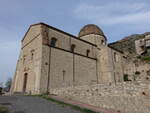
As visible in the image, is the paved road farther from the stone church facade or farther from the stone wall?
the stone church facade

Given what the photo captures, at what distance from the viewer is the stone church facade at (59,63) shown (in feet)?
63.0

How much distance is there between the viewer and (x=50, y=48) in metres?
20.5

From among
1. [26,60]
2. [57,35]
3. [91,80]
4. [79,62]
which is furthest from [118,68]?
[26,60]

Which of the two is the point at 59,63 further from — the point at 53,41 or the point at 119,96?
the point at 119,96

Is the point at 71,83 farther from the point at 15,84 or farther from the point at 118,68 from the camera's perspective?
the point at 118,68

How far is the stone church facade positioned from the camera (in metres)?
19.2

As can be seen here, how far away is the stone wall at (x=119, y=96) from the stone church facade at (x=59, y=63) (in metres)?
2.68

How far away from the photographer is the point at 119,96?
1143cm

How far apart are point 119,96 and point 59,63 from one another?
11013 mm

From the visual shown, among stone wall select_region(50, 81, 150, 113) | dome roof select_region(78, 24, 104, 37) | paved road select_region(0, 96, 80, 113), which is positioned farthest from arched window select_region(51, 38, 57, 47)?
paved road select_region(0, 96, 80, 113)

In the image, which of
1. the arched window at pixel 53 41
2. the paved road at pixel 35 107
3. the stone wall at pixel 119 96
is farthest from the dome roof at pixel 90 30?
the paved road at pixel 35 107

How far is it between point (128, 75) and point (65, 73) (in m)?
14.2

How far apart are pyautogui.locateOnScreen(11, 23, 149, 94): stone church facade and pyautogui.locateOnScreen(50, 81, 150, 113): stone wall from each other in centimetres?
268

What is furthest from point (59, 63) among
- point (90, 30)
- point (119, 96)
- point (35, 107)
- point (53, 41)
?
point (90, 30)
